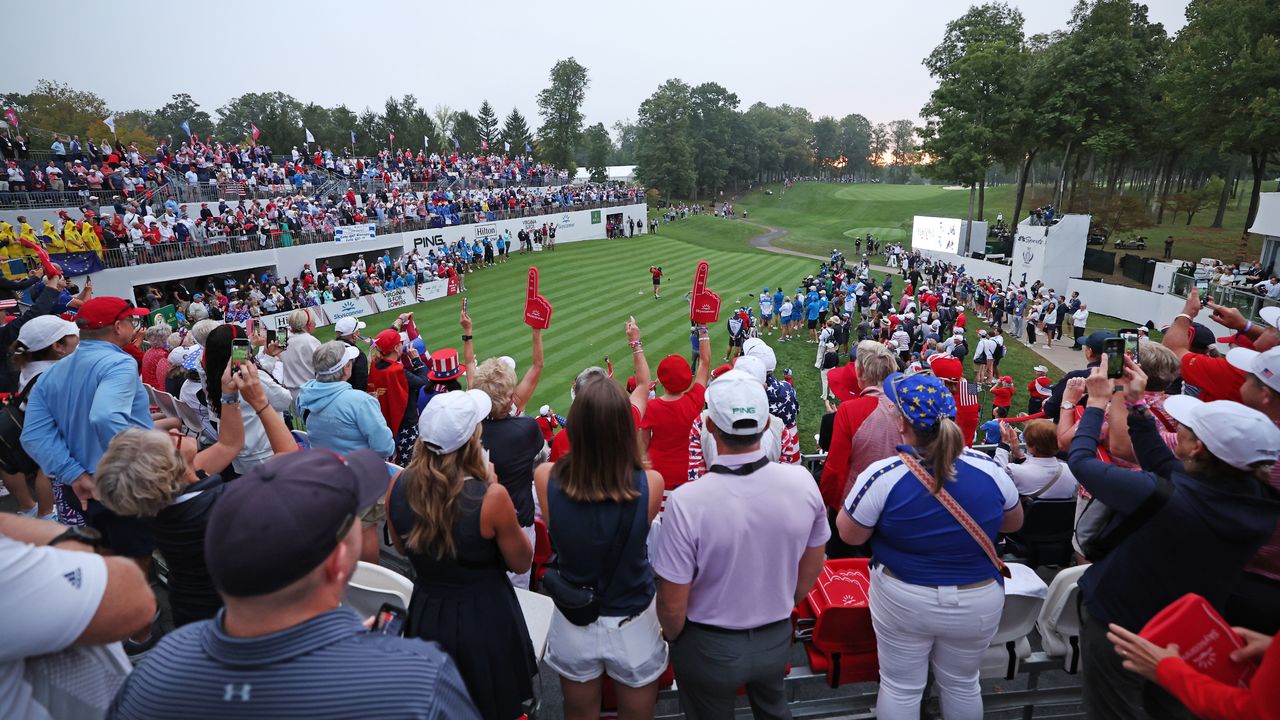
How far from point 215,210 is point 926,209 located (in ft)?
227

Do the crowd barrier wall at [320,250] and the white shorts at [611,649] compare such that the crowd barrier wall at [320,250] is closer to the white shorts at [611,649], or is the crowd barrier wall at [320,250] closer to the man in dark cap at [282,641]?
the white shorts at [611,649]

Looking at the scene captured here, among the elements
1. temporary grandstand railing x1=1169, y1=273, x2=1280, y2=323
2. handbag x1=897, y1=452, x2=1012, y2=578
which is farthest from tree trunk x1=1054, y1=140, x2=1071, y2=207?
handbag x1=897, y1=452, x2=1012, y2=578

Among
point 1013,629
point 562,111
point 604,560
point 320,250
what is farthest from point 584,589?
point 562,111

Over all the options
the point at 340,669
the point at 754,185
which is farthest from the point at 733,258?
the point at 754,185

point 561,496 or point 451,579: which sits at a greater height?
point 561,496

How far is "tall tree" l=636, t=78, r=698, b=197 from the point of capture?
71562 millimetres

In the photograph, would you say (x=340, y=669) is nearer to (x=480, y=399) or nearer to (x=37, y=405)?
(x=480, y=399)

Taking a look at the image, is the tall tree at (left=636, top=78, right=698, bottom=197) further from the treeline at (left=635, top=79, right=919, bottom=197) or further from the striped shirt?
the striped shirt

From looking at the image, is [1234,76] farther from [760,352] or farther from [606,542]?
[606,542]

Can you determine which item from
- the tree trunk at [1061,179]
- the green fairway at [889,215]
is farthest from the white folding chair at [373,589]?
the tree trunk at [1061,179]

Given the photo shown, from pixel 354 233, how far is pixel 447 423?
28823mm

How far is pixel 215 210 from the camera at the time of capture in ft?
85.3

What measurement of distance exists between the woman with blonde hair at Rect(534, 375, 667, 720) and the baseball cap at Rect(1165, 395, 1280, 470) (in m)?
2.26

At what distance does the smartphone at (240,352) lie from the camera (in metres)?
3.19
